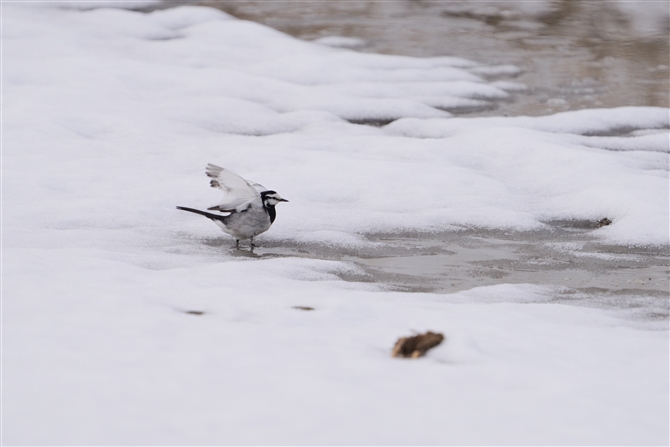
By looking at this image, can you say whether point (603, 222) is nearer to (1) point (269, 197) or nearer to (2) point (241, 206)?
(1) point (269, 197)

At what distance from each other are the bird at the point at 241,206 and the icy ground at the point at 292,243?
0.19m

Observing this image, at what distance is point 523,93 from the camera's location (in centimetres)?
1083

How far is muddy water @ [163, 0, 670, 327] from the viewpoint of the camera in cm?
518

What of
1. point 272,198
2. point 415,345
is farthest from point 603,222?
point 415,345

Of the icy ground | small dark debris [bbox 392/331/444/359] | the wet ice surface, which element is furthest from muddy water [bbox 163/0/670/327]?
small dark debris [bbox 392/331/444/359]

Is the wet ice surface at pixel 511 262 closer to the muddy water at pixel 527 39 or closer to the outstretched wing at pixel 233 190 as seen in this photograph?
the outstretched wing at pixel 233 190

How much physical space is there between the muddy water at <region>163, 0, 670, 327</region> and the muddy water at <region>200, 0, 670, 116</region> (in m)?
0.02

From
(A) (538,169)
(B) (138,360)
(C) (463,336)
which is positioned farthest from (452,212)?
(B) (138,360)

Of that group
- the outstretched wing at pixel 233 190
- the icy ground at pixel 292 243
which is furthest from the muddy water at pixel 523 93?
the outstretched wing at pixel 233 190

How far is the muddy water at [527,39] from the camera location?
1081 cm

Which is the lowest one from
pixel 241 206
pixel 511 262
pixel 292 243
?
pixel 292 243

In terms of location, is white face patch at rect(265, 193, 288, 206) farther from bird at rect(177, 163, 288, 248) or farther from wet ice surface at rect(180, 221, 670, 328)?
wet ice surface at rect(180, 221, 670, 328)

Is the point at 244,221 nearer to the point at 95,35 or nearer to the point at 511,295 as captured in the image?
the point at 511,295

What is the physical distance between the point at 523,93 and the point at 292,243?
235 inches
